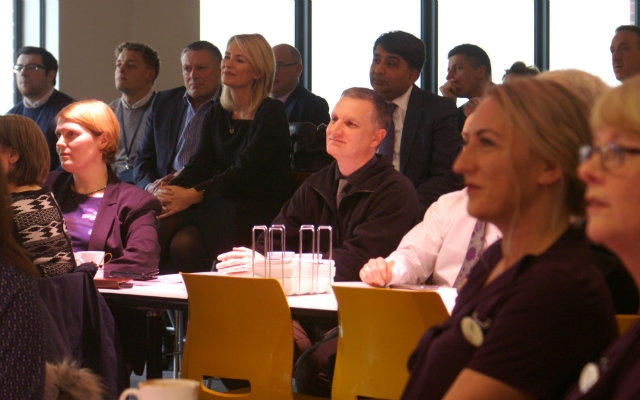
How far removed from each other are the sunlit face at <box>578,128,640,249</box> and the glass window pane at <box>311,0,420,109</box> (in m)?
8.15

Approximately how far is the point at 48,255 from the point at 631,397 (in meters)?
2.84

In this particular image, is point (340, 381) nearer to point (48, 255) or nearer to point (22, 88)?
point (48, 255)

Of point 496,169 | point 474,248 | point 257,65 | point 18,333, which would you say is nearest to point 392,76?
point 257,65

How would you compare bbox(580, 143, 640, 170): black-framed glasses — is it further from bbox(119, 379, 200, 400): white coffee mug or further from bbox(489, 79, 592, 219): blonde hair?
bbox(119, 379, 200, 400): white coffee mug

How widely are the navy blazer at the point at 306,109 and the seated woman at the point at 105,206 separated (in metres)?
1.72

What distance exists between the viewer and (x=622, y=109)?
1476mm

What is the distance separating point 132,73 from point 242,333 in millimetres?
3725

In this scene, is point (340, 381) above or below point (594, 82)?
below

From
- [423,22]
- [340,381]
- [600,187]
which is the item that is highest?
[423,22]

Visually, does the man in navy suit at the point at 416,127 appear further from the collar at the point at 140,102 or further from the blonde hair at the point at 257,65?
the collar at the point at 140,102

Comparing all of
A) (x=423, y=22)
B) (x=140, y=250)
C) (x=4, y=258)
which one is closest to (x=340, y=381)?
(x=4, y=258)

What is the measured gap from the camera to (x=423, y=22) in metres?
9.73

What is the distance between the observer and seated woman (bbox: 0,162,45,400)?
8.36ft

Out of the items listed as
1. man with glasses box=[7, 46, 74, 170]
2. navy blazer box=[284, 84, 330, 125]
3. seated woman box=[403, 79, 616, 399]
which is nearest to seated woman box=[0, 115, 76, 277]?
seated woman box=[403, 79, 616, 399]
